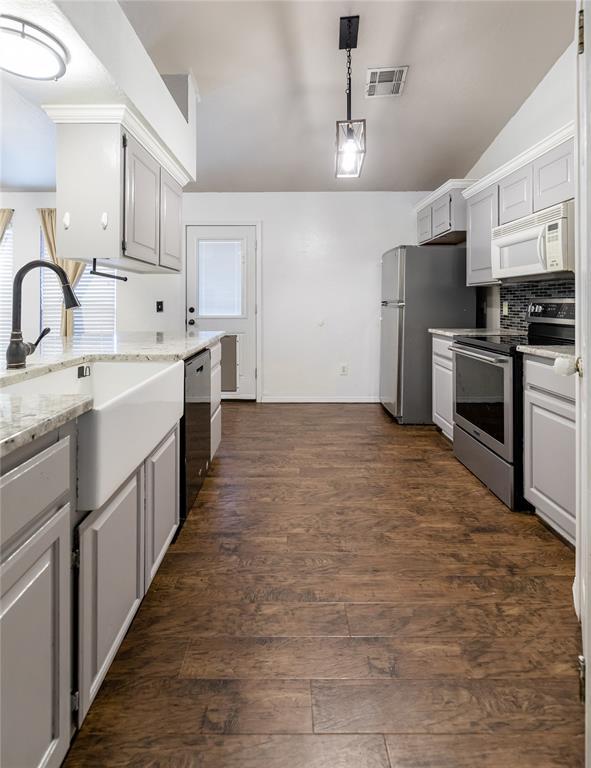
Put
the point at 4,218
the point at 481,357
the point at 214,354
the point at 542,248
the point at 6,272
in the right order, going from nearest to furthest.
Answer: the point at 542,248 < the point at 481,357 < the point at 214,354 < the point at 4,218 < the point at 6,272

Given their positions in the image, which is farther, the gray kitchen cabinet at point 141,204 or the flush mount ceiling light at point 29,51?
the gray kitchen cabinet at point 141,204

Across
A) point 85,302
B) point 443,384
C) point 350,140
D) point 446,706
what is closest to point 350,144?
point 350,140

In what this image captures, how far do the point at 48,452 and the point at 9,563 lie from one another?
8.1 inches

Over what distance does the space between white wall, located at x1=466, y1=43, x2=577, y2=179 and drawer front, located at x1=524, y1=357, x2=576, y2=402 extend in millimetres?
1865

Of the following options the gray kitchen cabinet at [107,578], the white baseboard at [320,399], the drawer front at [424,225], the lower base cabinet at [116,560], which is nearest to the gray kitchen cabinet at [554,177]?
the drawer front at [424,225]

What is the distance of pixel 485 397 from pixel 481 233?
1.61 meters

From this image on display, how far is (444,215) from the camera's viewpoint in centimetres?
440

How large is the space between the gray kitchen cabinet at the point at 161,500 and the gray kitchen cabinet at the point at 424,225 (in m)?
3.81

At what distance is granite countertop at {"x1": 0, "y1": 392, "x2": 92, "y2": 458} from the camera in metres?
0.76

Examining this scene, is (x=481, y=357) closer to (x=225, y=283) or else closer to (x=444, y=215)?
(x=444, y=215)

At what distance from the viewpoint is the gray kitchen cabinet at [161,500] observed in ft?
5.25

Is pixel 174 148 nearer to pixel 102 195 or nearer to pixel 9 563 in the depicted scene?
pixel 102 195

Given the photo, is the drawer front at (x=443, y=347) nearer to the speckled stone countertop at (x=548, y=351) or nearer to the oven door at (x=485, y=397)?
the oven door at (x=485, y=397)

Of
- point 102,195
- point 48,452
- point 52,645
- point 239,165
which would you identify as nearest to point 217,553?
point 52,645
